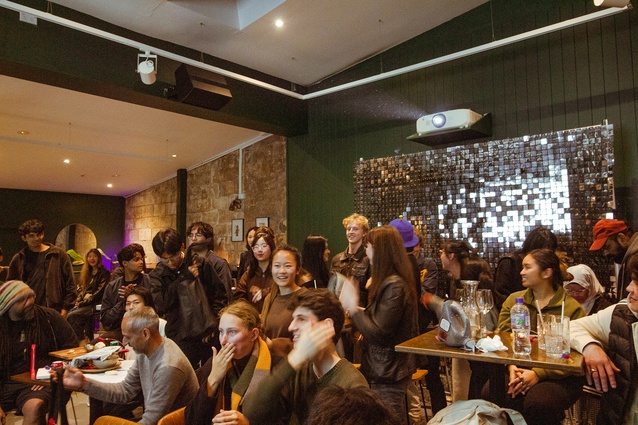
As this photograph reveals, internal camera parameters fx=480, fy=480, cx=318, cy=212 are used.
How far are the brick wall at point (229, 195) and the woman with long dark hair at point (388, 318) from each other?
5227 millimetres

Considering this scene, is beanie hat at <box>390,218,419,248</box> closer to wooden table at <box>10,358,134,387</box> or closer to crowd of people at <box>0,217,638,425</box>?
crowd of people at <box>0,217,638,425</box>

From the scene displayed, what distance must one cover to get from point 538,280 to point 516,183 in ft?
8.14

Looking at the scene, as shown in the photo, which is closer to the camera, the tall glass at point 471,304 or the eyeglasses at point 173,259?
the tall glass at point 471,304

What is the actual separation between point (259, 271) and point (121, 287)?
51.9 inches

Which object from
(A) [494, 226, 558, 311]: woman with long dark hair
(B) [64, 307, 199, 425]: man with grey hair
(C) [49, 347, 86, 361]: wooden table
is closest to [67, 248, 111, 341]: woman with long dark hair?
(C) [49, 347, 86, 361]: wooden table

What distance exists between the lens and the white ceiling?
511cm

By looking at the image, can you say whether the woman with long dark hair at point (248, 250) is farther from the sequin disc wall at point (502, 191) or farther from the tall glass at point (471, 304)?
the sequin disc wall at point (502, 191)

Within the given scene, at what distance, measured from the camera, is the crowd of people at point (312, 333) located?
199 centimetres

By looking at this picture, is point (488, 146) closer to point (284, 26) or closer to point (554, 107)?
point (554, 107)

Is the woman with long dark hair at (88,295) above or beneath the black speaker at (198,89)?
beneath

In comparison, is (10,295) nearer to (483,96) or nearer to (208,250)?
(208,250)

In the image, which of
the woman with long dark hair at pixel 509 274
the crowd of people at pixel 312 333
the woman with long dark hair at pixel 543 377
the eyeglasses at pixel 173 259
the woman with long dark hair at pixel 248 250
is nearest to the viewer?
the crowd of people at pixel 312 333

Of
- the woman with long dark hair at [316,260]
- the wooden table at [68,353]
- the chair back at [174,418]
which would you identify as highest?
the woman with long dark hair at [316,260]

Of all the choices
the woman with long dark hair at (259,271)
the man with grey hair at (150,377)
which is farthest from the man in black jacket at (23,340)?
the woman with long dark hair at (259,271)
